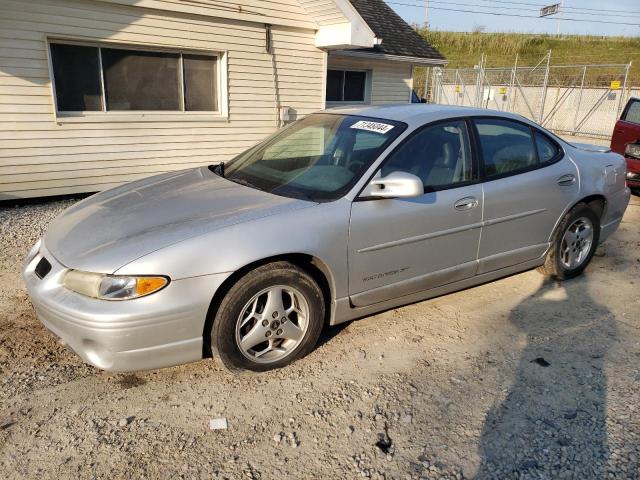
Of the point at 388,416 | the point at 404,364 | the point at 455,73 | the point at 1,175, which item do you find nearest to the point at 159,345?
the point at 388,416

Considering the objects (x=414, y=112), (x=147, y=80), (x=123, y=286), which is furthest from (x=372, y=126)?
(x=147, y=80)

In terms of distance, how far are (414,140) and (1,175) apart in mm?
6362

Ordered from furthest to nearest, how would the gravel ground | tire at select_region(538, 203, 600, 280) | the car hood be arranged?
tire at select_region(538, 203, 600, 280) < the car hood < the gravel ground

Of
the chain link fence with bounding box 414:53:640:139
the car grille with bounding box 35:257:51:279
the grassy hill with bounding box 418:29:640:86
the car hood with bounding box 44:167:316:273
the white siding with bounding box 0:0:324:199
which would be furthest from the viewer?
the grassy hill with bounding box 418:29:640:86

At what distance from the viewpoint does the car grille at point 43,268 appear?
9.96 feet

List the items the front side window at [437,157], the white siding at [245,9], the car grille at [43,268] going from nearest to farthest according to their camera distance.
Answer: the car grille at [43,268] → the front side window at [437,157] → the white siding at [245,9]

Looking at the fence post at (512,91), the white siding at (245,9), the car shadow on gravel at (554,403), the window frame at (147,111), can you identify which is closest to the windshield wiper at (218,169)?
the car shadow on gravel at (554,403)

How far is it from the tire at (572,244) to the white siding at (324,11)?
20.6 ft

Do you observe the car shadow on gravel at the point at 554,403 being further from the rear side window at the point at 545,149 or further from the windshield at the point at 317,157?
the windshield at the point at 317,157

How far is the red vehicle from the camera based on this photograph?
8.37 metres

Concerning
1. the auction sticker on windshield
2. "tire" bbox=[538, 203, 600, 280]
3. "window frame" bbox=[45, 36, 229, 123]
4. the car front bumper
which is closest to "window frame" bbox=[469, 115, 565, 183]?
"tire" bbox=[538, 203, 600, 280]

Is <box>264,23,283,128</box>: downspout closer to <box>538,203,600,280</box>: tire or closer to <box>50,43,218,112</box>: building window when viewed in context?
<box>50,43,218,112</box>: building window

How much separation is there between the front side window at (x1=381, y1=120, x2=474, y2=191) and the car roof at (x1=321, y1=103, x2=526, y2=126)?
0.27ft

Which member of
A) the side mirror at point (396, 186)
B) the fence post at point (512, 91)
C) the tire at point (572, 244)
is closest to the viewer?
the side mirror at point (396, 186)
